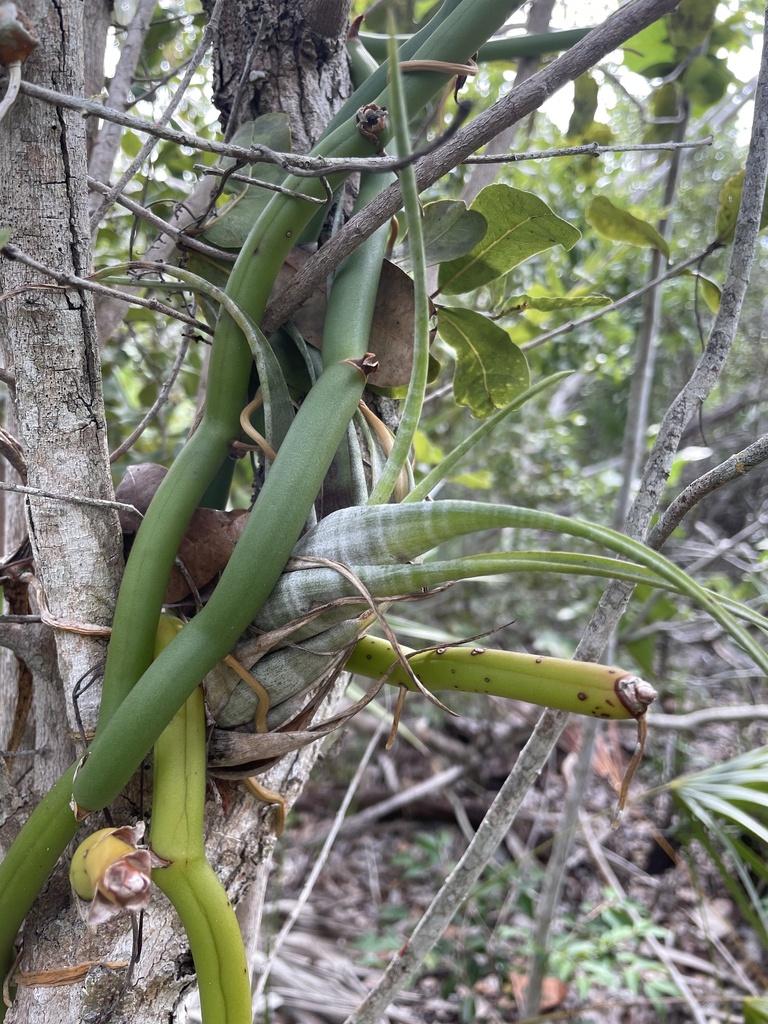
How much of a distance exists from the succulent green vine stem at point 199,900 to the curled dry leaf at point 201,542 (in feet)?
0.42

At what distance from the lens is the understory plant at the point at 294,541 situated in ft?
1.24

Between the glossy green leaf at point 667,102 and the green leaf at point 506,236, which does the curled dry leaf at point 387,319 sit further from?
the glossy green leaf at point 667,102

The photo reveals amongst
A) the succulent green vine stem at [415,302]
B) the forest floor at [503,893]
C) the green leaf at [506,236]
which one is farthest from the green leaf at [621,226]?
the forest floor at [503,893]

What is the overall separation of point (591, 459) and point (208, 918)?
11.1 feet

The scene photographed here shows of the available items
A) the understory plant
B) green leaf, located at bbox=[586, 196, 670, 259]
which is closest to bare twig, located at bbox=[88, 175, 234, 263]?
the understory plant

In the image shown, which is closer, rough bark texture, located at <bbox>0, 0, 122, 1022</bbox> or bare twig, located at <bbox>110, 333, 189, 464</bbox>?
rough bark texture, located at <bbox>0, 0, 122, 1022</bbox>

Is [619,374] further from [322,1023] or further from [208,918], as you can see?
[208,918]

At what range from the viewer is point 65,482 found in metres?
0.47

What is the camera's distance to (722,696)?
2.52m

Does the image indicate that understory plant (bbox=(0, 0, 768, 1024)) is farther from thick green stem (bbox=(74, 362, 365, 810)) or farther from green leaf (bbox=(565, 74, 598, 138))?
green leaf (bbox=(565, 74, 598, 138))

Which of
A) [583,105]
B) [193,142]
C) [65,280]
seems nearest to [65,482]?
[65,280]

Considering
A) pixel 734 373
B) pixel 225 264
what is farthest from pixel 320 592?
pixel 734 373

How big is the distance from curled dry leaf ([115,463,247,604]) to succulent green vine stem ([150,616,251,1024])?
0.42 feet

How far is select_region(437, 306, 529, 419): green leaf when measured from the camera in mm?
648
